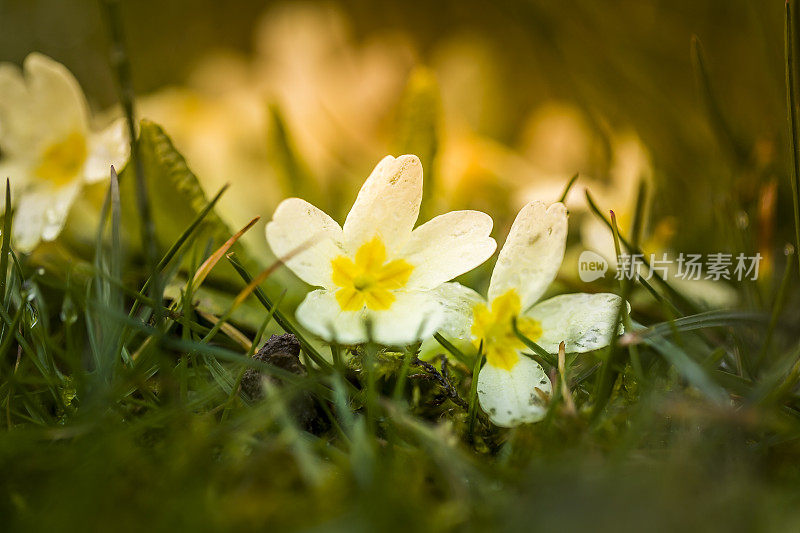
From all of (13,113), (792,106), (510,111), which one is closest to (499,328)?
(792,106)

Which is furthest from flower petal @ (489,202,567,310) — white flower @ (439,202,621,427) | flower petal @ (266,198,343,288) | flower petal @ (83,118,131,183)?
flower petal @ (83,118,131,183)

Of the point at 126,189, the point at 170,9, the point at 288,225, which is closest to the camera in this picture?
the point at 288,225

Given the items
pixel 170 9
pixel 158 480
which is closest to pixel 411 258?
pixel 158 480

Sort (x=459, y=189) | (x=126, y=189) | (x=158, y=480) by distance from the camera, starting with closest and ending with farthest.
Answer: (x=158, y=480) < (x=126, y=189) < (x=459, y=189)

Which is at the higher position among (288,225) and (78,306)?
(288,225)

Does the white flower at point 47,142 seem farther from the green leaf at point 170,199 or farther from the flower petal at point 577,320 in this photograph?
the flower petal at point 577,320

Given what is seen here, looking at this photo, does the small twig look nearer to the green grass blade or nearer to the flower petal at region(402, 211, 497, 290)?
the flower petal at region(402, 211, 497, 290)

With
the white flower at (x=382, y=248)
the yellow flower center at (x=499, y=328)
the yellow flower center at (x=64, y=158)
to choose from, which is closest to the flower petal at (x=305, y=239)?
the white flower at (x=382, y=248)

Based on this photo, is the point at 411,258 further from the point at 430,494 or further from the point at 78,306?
the point at 78,306
